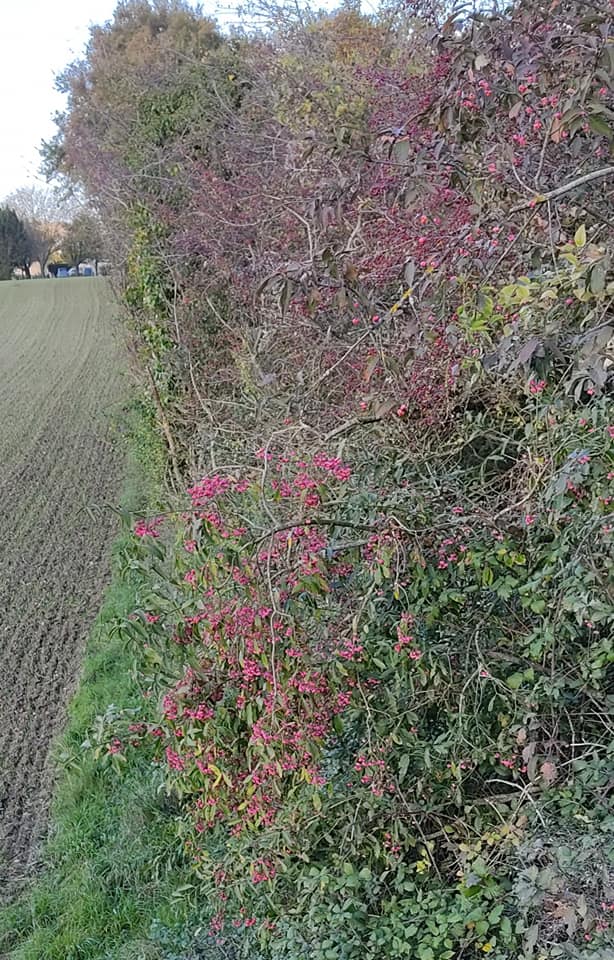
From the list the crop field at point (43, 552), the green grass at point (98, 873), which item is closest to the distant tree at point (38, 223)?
the crop field at point (43, 552)

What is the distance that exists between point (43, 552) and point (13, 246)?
5446cm

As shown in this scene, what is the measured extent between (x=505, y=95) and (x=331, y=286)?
1.06 meters

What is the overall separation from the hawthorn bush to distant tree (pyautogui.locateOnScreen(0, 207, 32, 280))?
197ft

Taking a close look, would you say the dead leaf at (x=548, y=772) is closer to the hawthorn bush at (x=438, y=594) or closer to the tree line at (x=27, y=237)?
the hawthorn bush at (x=438, y=594)

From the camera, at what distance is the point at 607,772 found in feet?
9.84

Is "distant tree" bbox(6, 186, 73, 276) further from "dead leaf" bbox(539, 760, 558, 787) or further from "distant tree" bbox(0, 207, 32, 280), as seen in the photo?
"dead leaf" bbox(539, 760, 558, 787)

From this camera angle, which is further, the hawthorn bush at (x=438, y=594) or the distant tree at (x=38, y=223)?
the distant tree at (x=38, y=223)

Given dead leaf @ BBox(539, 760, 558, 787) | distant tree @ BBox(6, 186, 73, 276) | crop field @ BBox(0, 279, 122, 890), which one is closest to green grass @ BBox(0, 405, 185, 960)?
crop field @ BBox(0, 279, 122, 890)

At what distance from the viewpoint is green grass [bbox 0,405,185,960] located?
4289 mm

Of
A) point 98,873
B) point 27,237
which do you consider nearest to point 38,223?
point 27,237

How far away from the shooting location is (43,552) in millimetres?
10242

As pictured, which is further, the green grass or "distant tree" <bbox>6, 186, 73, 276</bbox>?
"distant tree" <bbox>6, 186, 73, 276</bbox>

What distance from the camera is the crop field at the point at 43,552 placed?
5.99 meters

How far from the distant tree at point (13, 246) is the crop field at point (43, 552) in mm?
37859
